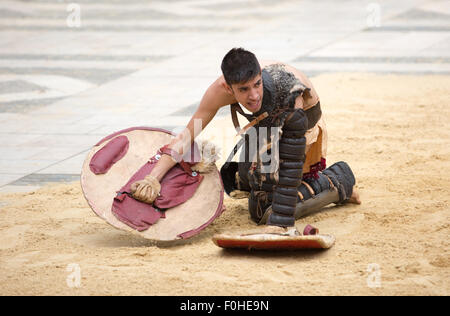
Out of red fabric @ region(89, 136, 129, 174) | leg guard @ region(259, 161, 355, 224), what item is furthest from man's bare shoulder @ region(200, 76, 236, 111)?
leg guard @ region(259, 161, 355, 224)

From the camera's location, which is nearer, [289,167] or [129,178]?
[289,167]

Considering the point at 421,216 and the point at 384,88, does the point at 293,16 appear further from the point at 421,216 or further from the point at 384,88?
the point at 421,216

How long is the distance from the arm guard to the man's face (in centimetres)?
25

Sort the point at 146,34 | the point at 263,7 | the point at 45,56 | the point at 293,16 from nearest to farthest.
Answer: the point at 45,56, the point at 146,34, the point at 293,16, the point at 263,7

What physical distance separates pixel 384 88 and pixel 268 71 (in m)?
4.51

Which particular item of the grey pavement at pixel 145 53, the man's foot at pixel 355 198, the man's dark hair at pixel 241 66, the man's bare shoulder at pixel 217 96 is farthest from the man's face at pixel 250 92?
the grey pavement at pixel 145 53

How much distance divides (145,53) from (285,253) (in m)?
7.54

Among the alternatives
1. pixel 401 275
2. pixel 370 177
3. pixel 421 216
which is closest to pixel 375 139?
pixel 370 177

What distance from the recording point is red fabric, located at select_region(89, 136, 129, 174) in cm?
474

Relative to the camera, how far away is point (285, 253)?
429 centimetres

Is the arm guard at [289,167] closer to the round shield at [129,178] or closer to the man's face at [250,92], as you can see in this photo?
the man's face at [250,92]

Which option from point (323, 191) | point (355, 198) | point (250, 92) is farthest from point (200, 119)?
point (355, 198)

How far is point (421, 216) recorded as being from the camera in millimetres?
4832

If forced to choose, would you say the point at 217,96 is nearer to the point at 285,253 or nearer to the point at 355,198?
the point at 285,253
